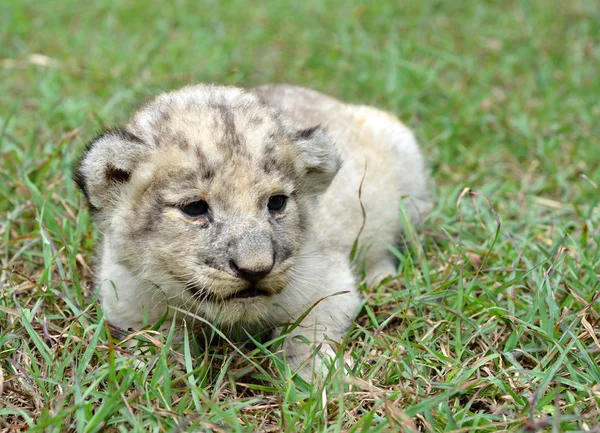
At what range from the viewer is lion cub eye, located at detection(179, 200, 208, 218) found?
3.84 metres

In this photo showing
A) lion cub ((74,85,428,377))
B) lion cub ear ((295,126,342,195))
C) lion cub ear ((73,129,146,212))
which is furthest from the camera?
lion cub ear ((295,126,342,195))

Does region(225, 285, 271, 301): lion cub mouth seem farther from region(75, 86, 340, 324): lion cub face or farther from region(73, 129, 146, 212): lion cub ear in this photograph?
region(73, 129, 146, 212): lion cub ear

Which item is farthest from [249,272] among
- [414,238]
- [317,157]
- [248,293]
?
[414,238]

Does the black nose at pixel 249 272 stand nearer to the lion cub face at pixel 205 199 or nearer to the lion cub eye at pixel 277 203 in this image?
the lion cub face at pixel 205 199

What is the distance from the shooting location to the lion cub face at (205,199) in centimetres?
376

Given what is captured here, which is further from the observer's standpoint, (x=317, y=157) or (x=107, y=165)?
(x=317, y=157)

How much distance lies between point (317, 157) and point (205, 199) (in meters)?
0.82

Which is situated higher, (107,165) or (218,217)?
(107,165)

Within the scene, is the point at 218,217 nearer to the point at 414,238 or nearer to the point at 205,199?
the point at 205,199

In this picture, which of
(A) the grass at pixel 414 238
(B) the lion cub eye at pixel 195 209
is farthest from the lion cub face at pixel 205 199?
(A) the grass at pixel 414 238

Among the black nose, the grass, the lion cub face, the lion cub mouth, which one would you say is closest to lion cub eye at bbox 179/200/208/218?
the lion cub face

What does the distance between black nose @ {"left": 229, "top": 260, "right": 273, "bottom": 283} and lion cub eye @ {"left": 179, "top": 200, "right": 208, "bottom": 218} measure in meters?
0.32

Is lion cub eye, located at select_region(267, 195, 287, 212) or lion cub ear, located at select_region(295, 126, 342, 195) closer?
lion cub eye, located at select_region(267, 195, 287, 212)

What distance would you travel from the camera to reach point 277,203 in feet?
13.3
